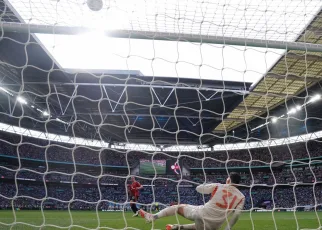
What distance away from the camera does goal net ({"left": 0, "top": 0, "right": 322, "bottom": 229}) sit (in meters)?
3.22

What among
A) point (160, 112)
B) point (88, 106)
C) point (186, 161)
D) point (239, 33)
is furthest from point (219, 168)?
point (239, 33)

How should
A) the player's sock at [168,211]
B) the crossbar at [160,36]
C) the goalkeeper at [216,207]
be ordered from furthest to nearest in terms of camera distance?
the player's sock at [168,211], the goalkeeper at [216,207], the crossbar at [160,36]

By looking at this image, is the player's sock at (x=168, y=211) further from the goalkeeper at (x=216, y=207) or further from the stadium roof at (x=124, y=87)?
the stadium roof at (x=124, y=87)

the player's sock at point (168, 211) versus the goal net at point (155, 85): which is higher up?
the goal net at point (155, 85)

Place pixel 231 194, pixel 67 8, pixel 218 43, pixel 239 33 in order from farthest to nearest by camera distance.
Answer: pixel 239 33
pixel 67 8
pixel 231 194
pixel 218 43

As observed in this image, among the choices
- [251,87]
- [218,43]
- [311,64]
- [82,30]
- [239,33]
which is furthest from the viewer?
[251,87]

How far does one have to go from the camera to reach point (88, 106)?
18906 millimetres

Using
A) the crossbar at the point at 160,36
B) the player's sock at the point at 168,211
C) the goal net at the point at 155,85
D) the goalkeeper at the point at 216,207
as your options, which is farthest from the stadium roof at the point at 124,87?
the player's sock at the point at 168,211

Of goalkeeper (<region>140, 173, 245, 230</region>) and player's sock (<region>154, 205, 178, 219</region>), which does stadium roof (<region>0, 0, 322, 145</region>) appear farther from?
player's sock (<region>154, 205, 178, 219</region>)

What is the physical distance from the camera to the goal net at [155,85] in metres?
3.22

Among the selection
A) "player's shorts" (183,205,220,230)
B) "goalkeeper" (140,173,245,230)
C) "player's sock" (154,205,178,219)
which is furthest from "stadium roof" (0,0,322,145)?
"player's sock" (154,205,178,219)

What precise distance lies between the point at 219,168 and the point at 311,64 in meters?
21.7

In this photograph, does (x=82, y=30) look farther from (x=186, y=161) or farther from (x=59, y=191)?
(x=186, y=161)

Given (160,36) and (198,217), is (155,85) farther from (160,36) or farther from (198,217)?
(198,217)
